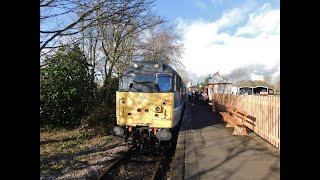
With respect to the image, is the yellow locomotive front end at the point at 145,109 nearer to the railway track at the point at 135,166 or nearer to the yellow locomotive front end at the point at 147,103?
the yellow locomotive front end at the point at 147,103

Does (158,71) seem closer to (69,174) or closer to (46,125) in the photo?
(69,174)

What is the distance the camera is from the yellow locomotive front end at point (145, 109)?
33.5 feet

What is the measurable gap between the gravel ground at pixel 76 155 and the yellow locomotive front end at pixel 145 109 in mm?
1258

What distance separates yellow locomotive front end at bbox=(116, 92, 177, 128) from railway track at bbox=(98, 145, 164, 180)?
3.50ft

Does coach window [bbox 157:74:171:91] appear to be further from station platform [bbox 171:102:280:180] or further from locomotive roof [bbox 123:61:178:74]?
station platform [bbox 171:102:280:180]

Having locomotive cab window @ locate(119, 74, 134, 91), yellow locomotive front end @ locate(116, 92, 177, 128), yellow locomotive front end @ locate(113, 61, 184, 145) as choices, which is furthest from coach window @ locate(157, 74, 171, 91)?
locomotive cab window @ locate(119, 74, 134, 91)

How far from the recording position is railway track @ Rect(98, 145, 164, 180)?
7.67 metres

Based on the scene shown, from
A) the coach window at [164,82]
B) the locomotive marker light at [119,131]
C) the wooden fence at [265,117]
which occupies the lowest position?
the locomotive marker light at [119,131]

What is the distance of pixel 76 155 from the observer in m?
9.59

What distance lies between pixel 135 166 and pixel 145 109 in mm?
2226

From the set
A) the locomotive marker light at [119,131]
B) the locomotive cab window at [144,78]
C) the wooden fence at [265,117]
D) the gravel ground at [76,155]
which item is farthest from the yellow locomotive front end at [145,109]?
the wooden fence at [265,117]

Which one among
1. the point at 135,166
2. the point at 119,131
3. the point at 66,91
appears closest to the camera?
the point at 135,166

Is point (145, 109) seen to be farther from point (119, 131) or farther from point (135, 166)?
point (135, 166)

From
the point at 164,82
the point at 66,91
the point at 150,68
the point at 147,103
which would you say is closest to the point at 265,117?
the point at 164,82
